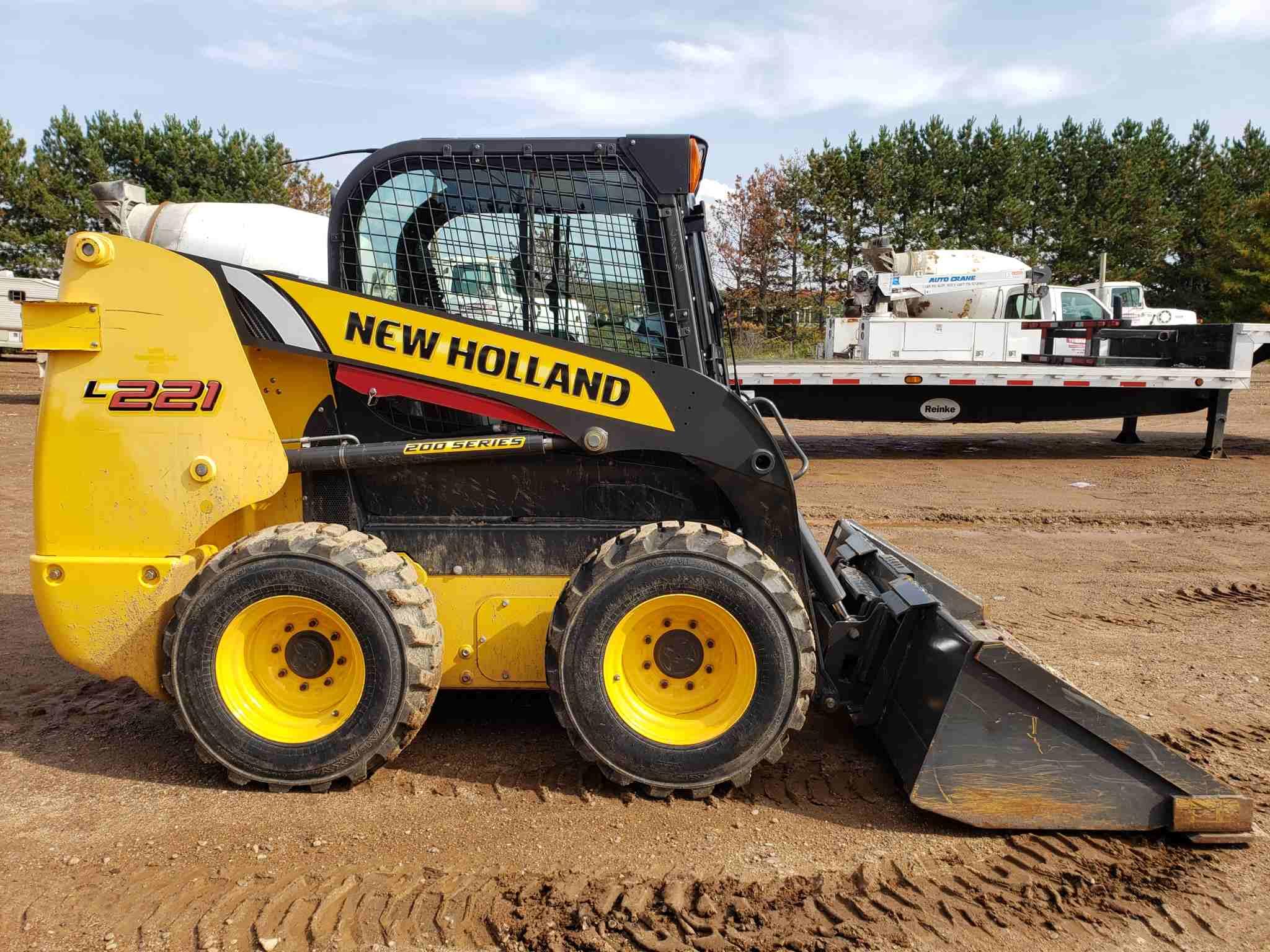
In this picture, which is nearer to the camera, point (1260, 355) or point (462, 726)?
point (462, 726)

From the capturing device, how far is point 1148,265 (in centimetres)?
3884

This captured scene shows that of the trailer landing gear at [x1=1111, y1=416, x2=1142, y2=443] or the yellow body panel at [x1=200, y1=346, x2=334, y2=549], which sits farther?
the trailer landing gear at [x1=1111, y1=416, x2=1142, y2=443]

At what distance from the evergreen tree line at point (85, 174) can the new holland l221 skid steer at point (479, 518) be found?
3062 centimetres

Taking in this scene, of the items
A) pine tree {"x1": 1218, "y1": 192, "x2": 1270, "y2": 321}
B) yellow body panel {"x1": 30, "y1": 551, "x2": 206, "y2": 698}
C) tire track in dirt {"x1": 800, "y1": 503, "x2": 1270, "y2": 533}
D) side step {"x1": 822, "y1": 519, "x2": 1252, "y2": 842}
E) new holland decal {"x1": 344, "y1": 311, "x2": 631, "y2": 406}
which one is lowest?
tire track in dirt {"x1": 800, "y1": 503, "x2": 1270, "y2": 533}

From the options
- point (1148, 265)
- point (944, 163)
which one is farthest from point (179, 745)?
point (1148, 265)

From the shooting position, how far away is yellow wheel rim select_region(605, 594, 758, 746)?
145 inches

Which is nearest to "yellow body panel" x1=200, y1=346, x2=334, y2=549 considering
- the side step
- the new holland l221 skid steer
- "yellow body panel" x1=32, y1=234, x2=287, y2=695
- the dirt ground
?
the new holland l221 skid steer

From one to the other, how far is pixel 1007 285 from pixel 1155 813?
15656mm

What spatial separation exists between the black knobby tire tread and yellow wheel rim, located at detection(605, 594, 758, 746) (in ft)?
2.26

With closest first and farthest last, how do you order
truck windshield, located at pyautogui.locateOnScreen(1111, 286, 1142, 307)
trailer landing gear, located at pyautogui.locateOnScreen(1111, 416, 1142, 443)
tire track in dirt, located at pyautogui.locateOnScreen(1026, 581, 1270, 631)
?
1. tire track in dirt, located at pyautogui.locateOnScreen(1026, 581, 1270, 631)
2. trailer landing gear, located at pyautogui.locateOnScreen(1111, 416, 1142, 443)
3. truck windshield, located at pyautogui.locateOnScreen(1111, 286, 1142, 307)

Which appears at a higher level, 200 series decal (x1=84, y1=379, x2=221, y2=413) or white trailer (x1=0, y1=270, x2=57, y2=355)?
white trailer (x1=0, y1=270, x2=57, y2=355)

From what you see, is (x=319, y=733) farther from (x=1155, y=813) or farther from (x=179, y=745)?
(x=1155, y=813)

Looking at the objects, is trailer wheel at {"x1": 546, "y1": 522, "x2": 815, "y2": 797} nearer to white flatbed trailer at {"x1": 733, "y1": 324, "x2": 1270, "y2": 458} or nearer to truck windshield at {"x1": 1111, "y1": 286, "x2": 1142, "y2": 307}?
white flatbed trailer at {"x1": 733, "y1": 324, "x2": 1270, "y2": 458}

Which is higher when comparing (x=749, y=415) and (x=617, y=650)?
(x=749, y=415)
